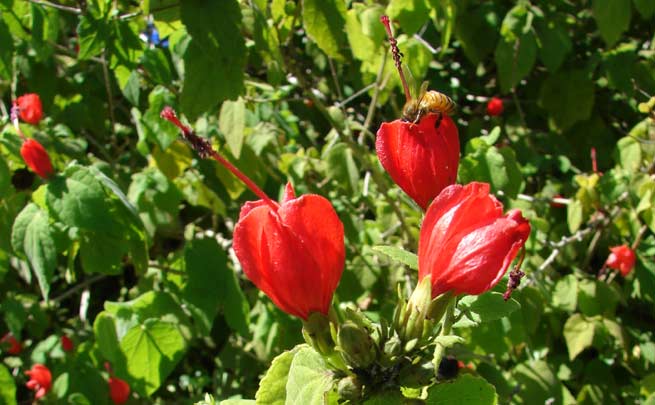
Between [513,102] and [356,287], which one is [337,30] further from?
[513,102]

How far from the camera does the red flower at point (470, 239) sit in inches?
24.9

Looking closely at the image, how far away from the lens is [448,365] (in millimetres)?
1156

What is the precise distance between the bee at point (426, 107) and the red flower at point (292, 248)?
0.67 ft

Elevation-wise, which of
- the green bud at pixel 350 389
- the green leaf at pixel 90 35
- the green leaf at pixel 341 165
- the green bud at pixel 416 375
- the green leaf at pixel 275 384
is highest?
the green leaf at pixel 90 35

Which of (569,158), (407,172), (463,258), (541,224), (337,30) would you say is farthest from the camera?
(569,158)

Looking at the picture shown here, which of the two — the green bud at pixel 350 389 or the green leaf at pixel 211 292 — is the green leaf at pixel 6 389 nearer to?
the green leaf at pixel 211 292

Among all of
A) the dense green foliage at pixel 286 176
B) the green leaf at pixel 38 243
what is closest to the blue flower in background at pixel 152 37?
the dense green foliage at pixel 286 176

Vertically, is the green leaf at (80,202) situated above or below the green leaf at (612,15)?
below

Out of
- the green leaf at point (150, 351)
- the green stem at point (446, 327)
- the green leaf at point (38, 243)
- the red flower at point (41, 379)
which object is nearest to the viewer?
the green stem at point (446, 327)

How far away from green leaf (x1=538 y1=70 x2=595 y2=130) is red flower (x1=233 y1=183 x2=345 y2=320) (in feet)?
6.52

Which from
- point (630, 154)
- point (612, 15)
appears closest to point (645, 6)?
point (612, 15)

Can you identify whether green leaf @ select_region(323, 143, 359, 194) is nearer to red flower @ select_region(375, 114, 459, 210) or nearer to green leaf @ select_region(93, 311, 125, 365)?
green leaf @ select_region(93, 311, 125, 365)

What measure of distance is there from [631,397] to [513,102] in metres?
1.25

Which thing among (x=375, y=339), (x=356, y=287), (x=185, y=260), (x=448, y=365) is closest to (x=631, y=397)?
(x=356, y=287)
